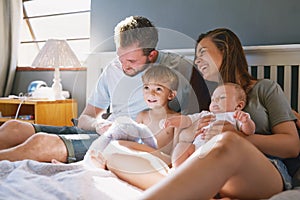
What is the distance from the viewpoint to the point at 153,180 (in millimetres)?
1099

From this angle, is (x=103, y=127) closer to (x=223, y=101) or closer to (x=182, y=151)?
(x=182, y=151)

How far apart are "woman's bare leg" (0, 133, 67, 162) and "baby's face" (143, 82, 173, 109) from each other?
0.47 m

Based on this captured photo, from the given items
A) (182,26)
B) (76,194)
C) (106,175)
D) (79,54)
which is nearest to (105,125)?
(106,175)

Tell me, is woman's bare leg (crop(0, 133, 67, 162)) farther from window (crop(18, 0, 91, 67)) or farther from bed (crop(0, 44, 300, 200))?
window (crop(18, 0, 91, 67))

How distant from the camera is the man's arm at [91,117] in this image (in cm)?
137

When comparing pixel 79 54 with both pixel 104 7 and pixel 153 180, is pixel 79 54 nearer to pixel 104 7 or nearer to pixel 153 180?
pixel 104 7

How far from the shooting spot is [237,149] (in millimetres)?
900

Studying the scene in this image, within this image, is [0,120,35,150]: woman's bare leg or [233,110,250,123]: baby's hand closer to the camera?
[233,110,250,123]: baby's hand

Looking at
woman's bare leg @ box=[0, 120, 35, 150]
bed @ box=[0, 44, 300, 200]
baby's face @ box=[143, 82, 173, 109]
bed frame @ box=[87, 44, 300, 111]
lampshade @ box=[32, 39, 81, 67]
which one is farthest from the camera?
lampshade @ box=[32, 39, 81, 67]

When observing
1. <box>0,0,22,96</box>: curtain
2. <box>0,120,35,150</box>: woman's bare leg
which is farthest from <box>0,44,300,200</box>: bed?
<box>0,0,22,96</box>: curtain

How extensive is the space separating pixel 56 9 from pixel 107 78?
1842 millimetres

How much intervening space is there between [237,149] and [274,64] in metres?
0.85

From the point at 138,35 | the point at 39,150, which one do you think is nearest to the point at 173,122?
the point at 138,35

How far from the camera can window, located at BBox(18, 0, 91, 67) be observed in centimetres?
288
